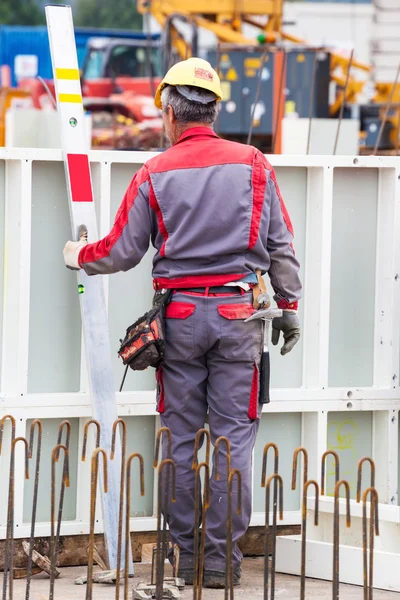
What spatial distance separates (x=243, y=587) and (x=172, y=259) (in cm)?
141

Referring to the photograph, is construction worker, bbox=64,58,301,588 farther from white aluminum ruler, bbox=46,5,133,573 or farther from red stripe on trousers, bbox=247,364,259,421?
white aluminum ruler, bbox=46,5,133,573

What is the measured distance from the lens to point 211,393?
14.8 feet

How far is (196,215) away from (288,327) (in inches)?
26.5

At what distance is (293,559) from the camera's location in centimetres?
479

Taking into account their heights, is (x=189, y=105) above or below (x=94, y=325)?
above

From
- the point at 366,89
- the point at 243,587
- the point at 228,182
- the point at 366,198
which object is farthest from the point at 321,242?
the point at 366,89

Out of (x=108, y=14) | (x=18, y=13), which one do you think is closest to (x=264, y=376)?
(x=18, y=13)

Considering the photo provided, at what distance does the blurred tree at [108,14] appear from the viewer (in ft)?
198

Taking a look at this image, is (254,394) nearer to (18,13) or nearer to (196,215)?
(196,215)

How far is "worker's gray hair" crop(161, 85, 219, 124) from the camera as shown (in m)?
4.45

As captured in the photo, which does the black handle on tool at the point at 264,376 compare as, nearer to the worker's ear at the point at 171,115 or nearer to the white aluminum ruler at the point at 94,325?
the white aluminum ruler at the point at 94,325

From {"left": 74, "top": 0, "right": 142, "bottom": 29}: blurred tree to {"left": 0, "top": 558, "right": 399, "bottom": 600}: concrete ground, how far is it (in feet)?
188

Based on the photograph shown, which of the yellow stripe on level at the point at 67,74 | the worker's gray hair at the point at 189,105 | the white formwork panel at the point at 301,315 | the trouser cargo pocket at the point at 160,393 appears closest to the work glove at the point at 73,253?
the white formwork panel at the point at 301,315

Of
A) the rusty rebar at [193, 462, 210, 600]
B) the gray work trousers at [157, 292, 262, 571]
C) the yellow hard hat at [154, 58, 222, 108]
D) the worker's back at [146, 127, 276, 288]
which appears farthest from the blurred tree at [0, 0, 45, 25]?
the rusty rebar at [193, 462, 210, 600]
